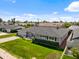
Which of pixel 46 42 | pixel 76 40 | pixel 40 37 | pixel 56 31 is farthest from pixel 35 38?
pixel 76 40

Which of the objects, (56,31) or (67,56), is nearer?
(67,56)

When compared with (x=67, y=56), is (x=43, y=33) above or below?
above

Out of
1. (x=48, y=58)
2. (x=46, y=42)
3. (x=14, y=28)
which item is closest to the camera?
(x=48, y=58)

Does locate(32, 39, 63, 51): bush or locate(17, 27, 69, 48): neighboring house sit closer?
locate(32, 39, 63, 51): bush

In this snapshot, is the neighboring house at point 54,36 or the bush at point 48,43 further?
Answer: the neighboring house at point 54,36

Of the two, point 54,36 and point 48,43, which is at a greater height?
point 54,36

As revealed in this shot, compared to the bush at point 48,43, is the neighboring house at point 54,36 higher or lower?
higher

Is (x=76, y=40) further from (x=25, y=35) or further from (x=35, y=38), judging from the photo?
(x=25, y=35)

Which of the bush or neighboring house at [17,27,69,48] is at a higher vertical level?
neighboring house at [17,27,69,48]

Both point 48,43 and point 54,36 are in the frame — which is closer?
point 54,36

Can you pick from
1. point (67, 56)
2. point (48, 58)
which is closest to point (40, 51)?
point (48, 58)

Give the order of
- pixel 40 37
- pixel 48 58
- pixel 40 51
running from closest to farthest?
pixel 48 58, pixel 40 51, pixel 40 37
